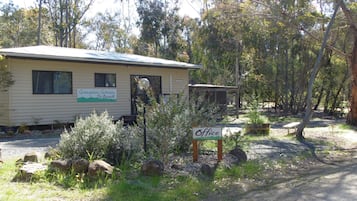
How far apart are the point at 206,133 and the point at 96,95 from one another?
10473 mm

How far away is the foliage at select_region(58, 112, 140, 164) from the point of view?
6.84 metres

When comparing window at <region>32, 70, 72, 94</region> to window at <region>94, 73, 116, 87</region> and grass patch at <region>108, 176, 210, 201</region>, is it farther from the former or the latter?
grass patch at <region>108, 176, 210, 201</region>

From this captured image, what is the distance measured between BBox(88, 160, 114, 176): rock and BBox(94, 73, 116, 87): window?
36.6 ft

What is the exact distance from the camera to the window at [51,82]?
14.9 meters

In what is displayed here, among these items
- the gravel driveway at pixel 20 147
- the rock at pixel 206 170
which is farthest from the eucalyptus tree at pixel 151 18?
the rock at pixel 206 170

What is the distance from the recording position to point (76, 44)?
152 feet

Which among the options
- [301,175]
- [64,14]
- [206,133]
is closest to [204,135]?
[206,133]

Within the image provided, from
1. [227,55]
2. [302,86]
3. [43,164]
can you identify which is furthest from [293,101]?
[43,164]

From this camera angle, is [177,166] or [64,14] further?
[64,14]

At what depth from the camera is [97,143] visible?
22.7 feet

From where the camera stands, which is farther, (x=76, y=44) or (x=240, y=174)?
(x=76, y=44)

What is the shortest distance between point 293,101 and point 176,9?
50.5 feet

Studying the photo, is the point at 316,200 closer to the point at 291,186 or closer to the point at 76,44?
the point at 291,186

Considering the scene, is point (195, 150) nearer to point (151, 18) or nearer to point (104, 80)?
point (104, 80)
